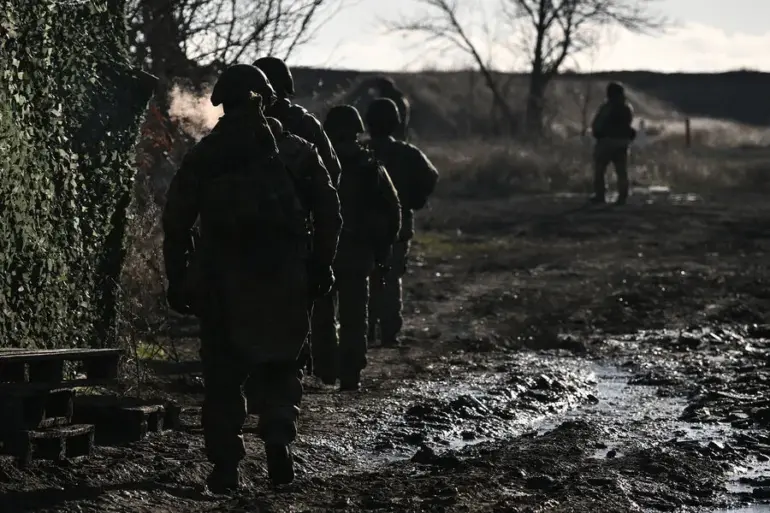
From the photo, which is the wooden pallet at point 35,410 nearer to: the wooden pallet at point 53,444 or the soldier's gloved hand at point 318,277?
the wooden pallet at point 53,444

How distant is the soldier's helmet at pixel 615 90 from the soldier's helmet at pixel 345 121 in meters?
17.0

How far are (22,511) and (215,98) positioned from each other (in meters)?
2.19

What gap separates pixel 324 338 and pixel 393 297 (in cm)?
252

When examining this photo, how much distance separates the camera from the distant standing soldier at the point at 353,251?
11.2 meters

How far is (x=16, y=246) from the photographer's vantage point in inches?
337

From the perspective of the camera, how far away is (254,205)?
7441 mm

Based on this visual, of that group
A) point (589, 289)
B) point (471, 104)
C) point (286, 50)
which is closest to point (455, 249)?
point (589, 289)

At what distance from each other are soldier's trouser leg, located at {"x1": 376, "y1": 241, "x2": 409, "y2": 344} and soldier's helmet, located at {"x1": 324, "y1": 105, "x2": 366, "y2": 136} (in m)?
2.43

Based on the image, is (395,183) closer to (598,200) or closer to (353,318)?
(353,318)

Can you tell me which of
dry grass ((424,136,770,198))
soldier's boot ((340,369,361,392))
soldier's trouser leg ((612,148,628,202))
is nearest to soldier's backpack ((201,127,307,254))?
soldier's boot ((340,369,361,392))

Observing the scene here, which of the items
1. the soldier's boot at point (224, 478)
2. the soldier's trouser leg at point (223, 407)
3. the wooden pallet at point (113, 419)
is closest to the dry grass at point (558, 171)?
the wooden pallet at point (113, 419)

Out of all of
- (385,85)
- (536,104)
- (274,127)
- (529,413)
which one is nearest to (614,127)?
(385,85)

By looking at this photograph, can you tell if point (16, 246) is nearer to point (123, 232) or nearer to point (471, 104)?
point (123, 232)

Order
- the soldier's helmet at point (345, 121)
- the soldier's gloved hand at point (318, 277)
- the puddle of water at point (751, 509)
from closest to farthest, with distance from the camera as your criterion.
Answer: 1. the puddle of water at point (751, 509)
2. the soldier's gloved hand at point (318, 277)
3. the soldier's helmet at point (345, 121)
